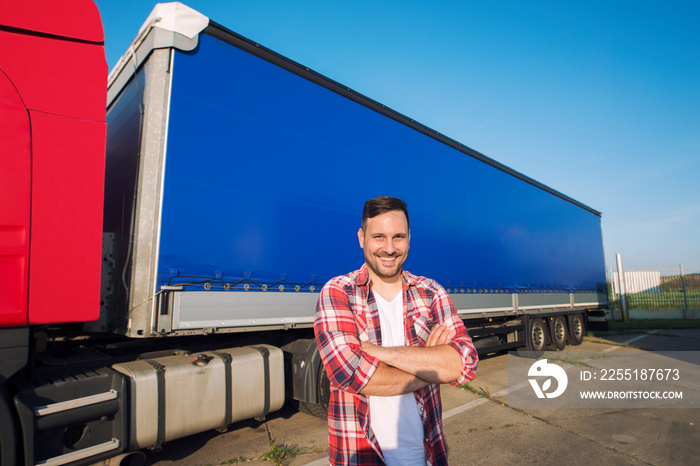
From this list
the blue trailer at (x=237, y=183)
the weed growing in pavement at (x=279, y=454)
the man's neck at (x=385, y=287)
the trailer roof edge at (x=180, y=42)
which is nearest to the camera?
the man's neck at (x=385, y=287)

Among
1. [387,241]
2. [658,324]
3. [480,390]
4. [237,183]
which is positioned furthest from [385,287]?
[658,324]

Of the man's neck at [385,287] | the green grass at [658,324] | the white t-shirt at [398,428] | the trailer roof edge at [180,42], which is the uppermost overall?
the trailer roof edge at [180,42]

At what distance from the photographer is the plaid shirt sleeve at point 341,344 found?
4.83ft

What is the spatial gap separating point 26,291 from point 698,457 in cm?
549

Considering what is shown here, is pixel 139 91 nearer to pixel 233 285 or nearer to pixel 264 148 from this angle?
pixel 264 148

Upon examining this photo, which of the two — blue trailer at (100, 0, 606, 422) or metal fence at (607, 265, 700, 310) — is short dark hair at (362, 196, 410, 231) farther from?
metal fence at (607, 265, 700, 310)

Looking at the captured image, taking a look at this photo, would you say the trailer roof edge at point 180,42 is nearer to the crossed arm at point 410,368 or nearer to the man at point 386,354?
the man at point 386,354

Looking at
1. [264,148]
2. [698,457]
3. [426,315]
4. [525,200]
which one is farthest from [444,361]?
[525,200]

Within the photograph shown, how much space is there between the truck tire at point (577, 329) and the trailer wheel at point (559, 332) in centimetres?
39

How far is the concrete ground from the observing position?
3.58 m

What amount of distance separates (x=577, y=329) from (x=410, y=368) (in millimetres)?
11046

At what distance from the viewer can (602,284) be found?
1229cm

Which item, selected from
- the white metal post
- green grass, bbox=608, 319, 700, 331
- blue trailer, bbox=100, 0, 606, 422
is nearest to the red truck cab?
blue trailer, bbox=100, 0, 606, 422

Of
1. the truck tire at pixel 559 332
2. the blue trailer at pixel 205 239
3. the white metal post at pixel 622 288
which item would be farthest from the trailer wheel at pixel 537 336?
the white metal post at pixel 622 288
